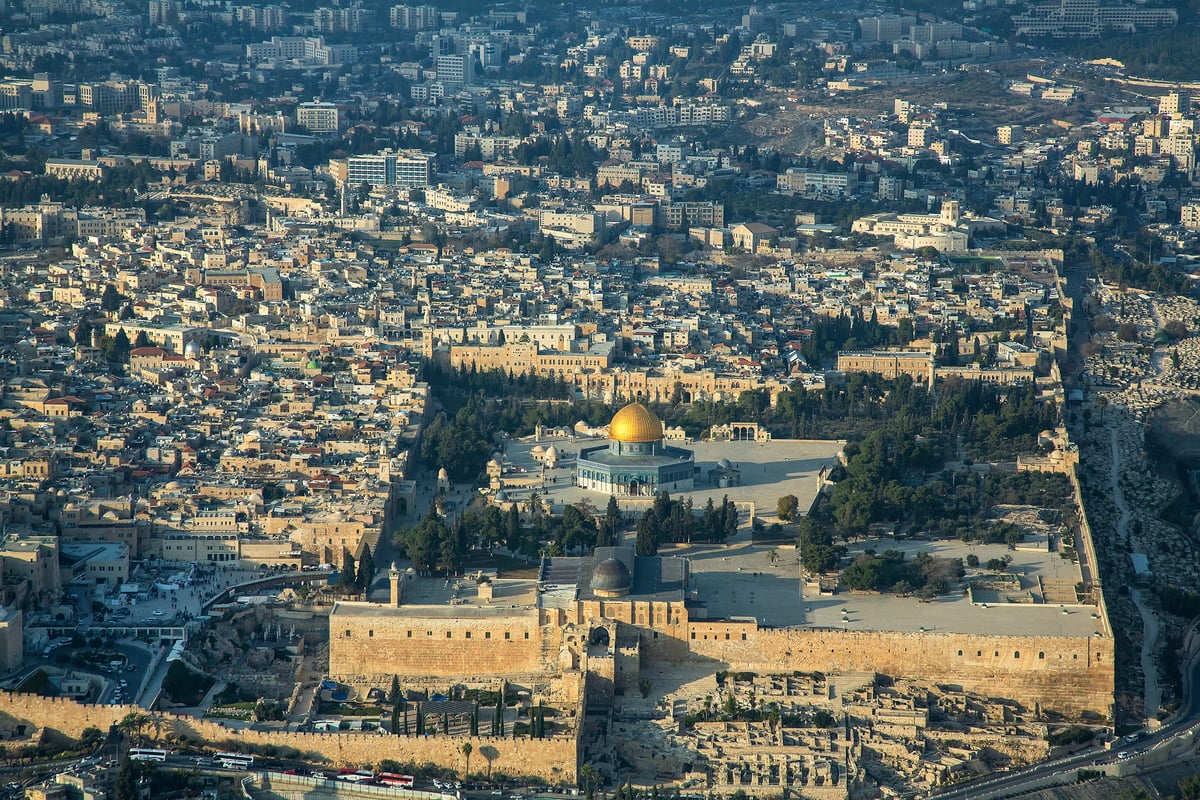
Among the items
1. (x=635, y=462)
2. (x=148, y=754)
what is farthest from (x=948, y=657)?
(x=148, y=754)

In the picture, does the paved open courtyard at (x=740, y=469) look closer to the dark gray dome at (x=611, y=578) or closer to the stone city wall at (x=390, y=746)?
the dark gray dome at (x=611, y=578)

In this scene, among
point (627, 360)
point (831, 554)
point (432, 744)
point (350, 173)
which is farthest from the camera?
point (350, 173)

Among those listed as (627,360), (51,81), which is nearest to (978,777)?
(627,360)

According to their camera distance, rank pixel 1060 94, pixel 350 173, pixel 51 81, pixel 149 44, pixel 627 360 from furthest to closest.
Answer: pixel 149 44
pixel 1060 94
pixel 51 81
pixel 350 173
pixel 627 360

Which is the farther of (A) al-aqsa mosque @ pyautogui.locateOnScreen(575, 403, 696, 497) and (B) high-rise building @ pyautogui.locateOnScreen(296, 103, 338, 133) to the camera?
(B) high-rise building @ pyautogui.locateOnScreen(296, 103, 338, 133)

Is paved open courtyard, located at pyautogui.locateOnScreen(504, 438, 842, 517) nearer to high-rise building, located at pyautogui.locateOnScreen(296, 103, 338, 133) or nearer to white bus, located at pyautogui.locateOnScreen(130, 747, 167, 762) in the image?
white bus, located at pyautogui.locateOnScreen(130, 747, 167, 762)

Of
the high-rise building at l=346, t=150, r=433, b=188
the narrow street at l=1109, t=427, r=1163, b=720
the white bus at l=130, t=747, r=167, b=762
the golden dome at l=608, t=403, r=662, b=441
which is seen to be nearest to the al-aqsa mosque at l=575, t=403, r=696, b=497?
the golden dome at l=608, t=403, r=662, b=441

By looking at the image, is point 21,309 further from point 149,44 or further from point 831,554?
point 149,44
